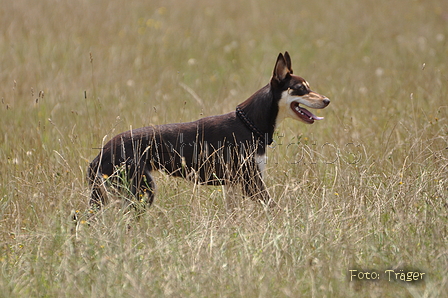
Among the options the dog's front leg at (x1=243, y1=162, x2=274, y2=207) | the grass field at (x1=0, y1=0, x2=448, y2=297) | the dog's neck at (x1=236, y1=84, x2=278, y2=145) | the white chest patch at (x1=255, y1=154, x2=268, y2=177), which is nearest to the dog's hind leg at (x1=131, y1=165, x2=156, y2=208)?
the grass field at (x1=0, y1=0, x2=448, y2=297)

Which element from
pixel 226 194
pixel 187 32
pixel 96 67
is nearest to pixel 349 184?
pixel 226 194

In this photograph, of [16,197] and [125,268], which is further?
[16,197]

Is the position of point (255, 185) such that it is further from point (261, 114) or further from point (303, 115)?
point (303, 115)

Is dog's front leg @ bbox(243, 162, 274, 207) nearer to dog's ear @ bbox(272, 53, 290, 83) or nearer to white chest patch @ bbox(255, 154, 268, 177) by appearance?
white chest patch @ bbox(255, 154, 268, 177)

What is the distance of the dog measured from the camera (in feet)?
15.1

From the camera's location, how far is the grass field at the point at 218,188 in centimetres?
358

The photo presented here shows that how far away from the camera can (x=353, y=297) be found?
130 inches

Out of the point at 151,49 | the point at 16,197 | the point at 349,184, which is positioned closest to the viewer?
the point at 349,184

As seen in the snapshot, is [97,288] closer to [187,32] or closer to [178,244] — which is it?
[178,244]

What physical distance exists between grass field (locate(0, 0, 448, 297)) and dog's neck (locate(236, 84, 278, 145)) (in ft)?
1.47

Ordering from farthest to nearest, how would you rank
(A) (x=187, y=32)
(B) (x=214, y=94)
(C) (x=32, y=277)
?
(A) (x=187, y=32)
(B) (x=214, y=94)
(C) (x=32, y=277)

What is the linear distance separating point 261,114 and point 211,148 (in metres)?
0.55

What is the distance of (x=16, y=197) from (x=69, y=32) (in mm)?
6799

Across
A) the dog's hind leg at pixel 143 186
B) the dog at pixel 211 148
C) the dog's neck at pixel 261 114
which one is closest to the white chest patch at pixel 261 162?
the dog at pixel 211 148
